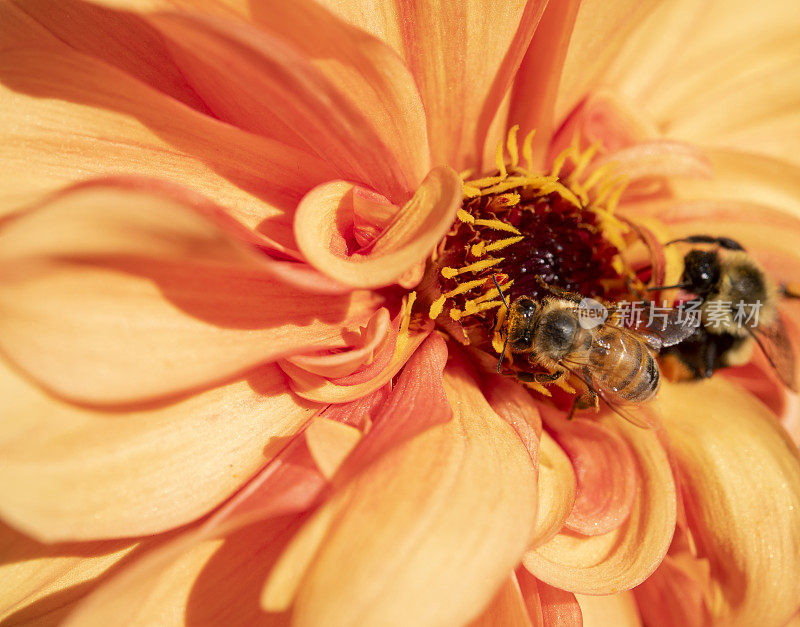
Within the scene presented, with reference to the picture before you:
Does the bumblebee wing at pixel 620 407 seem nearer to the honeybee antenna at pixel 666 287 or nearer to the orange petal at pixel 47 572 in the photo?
the honeybee antenna at pixel 666 287

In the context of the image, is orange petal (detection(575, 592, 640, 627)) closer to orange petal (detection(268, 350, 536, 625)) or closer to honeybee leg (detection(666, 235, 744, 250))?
orange petal (detection(268, 350, 536, 625))

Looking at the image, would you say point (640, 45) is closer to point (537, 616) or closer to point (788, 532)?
point (788, 532)

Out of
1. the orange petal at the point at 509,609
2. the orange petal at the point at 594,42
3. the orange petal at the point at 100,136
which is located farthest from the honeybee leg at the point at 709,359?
the orange petal at the point at 100,136

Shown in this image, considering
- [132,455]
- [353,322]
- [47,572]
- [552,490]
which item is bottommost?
[47,572]

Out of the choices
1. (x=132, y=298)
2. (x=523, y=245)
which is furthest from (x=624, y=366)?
(x=132, y=298)

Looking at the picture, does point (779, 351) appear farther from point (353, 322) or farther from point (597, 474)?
point (353, 322)

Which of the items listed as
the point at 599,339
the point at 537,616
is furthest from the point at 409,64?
the point at 537,616
